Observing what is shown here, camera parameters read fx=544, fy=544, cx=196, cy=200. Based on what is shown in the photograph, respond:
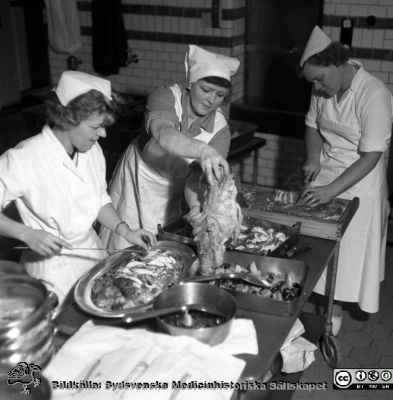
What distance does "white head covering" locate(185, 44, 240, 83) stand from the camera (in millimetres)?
3023

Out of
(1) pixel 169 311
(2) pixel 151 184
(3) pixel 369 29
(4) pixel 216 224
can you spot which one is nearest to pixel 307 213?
(4) pixel 216 224

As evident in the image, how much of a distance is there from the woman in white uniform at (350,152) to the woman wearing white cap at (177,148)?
0.70 m

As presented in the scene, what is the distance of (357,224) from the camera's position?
3805mm

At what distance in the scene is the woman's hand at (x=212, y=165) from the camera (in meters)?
2.69

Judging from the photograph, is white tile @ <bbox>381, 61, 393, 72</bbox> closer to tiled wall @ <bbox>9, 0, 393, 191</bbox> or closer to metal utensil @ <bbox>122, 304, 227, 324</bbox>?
tiled wall @ <bbox>9, 0, 393, 191</bbox>

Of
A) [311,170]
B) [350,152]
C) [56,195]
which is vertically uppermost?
[56,195]

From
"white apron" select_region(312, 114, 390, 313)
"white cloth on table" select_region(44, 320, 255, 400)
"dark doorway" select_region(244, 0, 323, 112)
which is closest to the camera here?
"white cloth on table" select_region(44, 320, 255, 400)

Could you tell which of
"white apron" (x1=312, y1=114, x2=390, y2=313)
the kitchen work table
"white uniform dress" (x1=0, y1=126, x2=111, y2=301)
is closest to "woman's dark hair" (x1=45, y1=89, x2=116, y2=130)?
"white uniform dress" (x1=0, y1=126, x2=111, y2=301)

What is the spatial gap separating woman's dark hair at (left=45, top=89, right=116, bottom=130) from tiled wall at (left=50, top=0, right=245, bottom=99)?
3525mm

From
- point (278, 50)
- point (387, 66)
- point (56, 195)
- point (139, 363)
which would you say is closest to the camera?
point (139, 363)

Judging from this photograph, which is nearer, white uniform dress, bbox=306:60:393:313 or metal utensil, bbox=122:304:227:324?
metal utensil, bbox=122:304:227:324

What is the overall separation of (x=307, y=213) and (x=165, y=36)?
11.9ft

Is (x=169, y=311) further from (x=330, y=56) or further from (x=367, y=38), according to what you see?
(x=367, y=38)

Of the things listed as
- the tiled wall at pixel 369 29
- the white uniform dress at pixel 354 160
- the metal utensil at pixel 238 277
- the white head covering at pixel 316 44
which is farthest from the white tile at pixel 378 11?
the metal utensil at pixel 238 277
